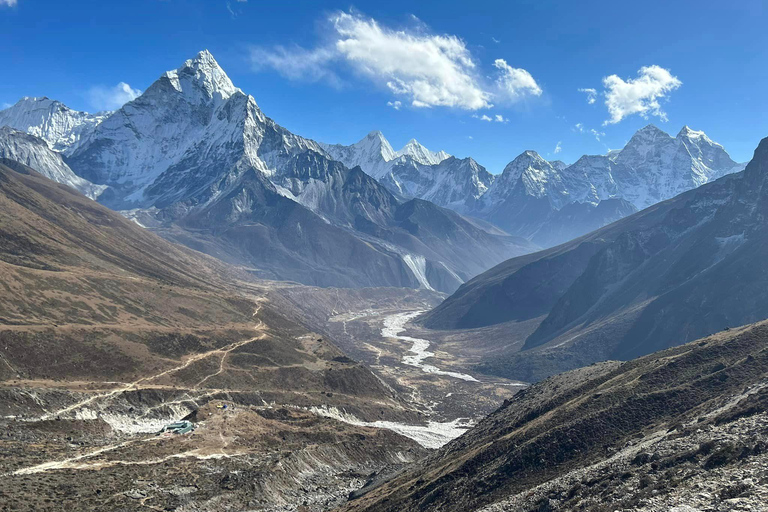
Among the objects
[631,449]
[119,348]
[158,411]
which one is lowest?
[158,411]

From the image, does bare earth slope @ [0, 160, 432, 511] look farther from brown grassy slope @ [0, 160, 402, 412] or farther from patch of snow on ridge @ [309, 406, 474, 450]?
patch of snow on ridge @ [309, 406, 474, 450]

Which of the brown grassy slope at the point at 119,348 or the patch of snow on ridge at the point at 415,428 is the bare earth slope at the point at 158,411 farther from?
the patch of snow on ridge at the point at 415,428

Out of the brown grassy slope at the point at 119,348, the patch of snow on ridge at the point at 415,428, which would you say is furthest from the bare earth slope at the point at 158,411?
the patch of snow on ridge at the point at 415,428

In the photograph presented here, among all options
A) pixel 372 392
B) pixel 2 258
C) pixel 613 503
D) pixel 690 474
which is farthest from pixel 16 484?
pixel 2 258

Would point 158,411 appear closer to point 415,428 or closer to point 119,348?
point 119,348

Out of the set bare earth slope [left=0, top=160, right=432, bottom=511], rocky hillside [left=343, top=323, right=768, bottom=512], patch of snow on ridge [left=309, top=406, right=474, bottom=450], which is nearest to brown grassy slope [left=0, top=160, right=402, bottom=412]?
bare earth slope [left=0, top=160, right=432, bottom=511]

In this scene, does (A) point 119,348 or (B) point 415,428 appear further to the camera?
(B) point 415,428

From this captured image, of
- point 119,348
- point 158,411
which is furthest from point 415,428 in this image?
point 119,348

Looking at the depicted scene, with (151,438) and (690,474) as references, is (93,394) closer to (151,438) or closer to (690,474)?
(151,438)
